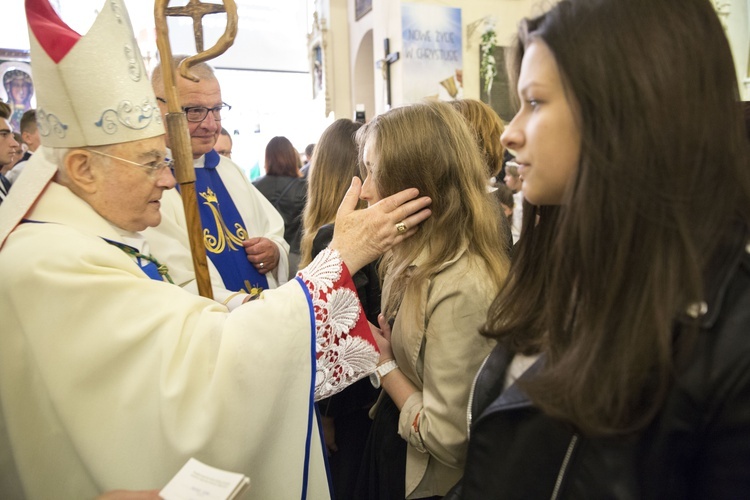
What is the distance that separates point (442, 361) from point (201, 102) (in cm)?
160

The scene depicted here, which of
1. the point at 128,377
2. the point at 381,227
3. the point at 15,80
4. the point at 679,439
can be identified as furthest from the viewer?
the point at 15,80

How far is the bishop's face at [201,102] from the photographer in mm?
2186

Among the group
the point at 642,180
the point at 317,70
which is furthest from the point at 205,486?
the point at 317,70

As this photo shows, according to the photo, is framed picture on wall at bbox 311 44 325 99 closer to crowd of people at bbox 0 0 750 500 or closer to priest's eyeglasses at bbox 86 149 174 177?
crowd of people at bbox 0 0 750 500

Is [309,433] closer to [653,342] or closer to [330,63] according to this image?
[653,342]

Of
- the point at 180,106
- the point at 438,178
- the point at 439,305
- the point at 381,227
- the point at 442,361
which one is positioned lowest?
the point at 442,361

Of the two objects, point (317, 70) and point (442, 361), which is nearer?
point (442, 361)

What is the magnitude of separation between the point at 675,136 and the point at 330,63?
10.8m

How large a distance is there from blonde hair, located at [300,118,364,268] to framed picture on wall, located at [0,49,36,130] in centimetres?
872

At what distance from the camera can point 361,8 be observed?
968cm

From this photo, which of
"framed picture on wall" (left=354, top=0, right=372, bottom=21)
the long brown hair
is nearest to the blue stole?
the long brown hair

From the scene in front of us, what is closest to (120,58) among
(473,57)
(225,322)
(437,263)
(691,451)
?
(225,322)

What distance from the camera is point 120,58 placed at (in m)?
1.45

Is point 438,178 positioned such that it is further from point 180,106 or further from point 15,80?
point 15,80
